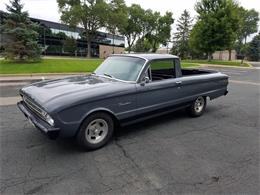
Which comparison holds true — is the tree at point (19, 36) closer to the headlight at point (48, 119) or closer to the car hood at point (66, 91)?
the car hood at point (66, 91)

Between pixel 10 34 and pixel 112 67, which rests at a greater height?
pixel 10 34

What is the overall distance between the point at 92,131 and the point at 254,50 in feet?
214

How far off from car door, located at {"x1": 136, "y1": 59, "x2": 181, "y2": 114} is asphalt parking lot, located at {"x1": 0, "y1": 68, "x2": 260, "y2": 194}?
23.4 inches

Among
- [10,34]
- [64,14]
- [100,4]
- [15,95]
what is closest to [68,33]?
[64,14]

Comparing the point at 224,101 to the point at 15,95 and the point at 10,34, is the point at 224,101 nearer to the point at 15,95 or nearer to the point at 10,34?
the point at 15,95

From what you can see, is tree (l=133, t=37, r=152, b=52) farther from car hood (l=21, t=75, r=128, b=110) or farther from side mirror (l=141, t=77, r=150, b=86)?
car hood (l=21, t=75, r=128, b=110)

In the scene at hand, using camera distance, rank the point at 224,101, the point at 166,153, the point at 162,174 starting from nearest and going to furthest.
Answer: the point at 162,174 → the point at 166,153 → the point at 224,101

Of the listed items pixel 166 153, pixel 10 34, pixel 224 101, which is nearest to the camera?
pixel 166 153

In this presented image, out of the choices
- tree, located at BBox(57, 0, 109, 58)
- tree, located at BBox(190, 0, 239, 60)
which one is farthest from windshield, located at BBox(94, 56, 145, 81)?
tree, located at BBox(57, 0, 109, 58)

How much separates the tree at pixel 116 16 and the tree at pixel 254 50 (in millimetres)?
36590

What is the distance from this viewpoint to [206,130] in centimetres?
477

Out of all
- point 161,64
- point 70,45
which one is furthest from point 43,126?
point 70,45

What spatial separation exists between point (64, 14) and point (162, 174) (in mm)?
44664

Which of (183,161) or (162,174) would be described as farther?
(183,161)
